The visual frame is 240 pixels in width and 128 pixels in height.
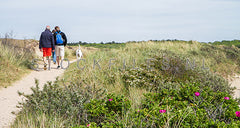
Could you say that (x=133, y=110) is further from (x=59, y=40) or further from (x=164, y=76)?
(x=59, y=40)

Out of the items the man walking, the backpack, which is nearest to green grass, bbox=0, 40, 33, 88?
the man walking

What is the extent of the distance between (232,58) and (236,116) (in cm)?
1422

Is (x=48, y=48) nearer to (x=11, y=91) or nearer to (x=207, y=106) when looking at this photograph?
(x=11, y=91)

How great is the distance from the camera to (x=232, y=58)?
53.2 feet

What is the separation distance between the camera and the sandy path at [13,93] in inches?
193

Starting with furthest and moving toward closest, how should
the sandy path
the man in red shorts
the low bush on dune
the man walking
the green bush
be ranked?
1. the man walking
2. the man in red shorts
3. the green bush
4. the sandy path
5. the low bush on dune

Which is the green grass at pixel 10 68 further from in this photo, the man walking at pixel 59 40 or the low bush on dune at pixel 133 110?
Answer: the low bush on dune at pixel 133 110

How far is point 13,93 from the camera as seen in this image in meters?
7.06

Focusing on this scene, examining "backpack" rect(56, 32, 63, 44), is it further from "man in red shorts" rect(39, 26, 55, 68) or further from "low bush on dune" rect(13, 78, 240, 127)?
"low bush on dune" rect(13, 78, 240, 127)

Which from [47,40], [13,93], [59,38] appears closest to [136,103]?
[13,93]

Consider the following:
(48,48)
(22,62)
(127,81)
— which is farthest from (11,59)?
(127,81)

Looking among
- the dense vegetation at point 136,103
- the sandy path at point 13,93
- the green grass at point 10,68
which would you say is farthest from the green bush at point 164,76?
the green grass at point 10,68

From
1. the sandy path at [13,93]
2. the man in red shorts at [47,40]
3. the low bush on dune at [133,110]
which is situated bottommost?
the sandy path at [13,93]

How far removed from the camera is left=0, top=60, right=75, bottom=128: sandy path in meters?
4.91
